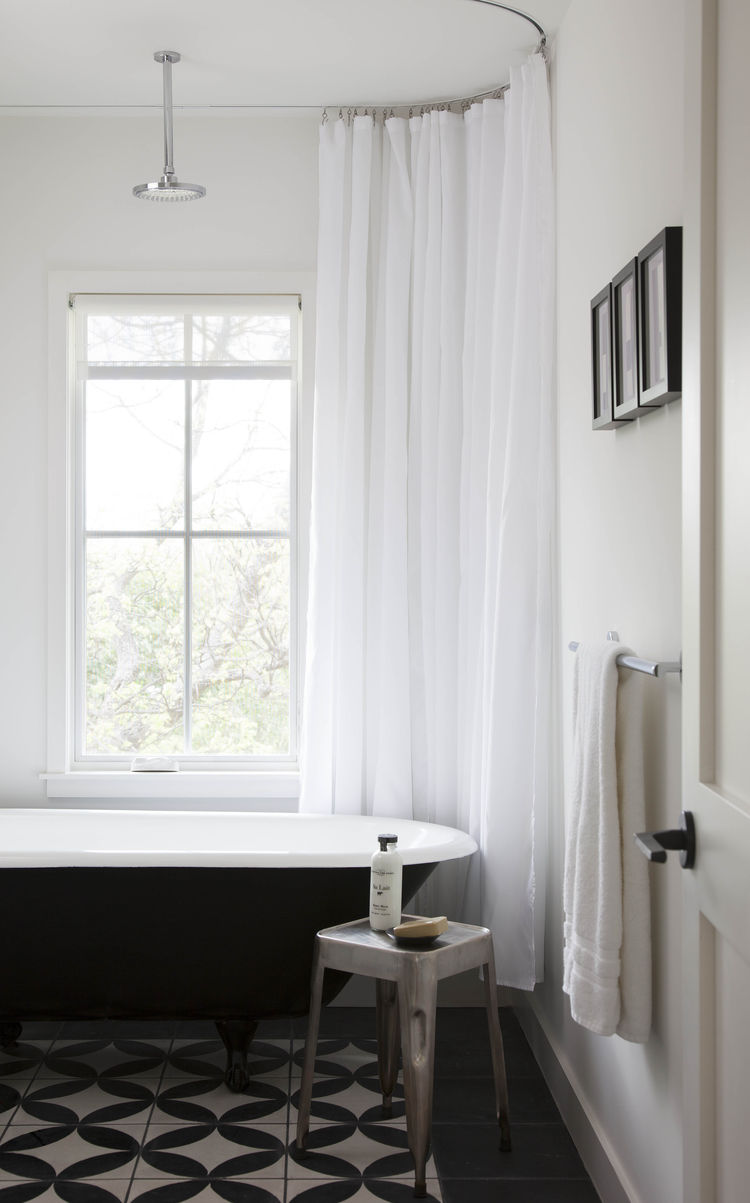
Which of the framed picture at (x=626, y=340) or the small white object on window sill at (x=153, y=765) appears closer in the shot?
the framed picture at (x=626, y=340)

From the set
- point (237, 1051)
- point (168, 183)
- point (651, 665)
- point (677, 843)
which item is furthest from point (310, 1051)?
point (168, 183)

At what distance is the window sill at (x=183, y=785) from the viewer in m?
3.55

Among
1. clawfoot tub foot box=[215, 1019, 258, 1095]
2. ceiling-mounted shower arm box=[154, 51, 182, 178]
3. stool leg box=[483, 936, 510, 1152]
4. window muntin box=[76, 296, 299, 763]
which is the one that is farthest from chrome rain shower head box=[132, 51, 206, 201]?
clawfoot tub foot box=[215, 1019, 258, 1095]

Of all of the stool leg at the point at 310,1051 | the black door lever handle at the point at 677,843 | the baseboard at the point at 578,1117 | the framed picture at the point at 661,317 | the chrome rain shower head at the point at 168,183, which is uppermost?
the chrome rain shower head at the point at 168,183

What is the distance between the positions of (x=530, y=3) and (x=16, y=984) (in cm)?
288

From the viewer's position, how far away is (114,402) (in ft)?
12.1

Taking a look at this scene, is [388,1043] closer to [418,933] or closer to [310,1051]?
[310,1051]

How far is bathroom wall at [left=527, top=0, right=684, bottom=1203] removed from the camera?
6.23ft

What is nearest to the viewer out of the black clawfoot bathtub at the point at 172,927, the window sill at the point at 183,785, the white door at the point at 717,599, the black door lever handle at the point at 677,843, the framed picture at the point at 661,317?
the white door at the point at 717,599

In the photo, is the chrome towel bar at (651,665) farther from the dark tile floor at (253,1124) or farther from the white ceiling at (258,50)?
the white ceiling at (258,50)

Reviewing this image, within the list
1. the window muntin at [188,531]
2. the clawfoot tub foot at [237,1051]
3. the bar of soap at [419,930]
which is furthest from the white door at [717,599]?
the window muntin at [188,531]

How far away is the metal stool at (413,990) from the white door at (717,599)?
1022mm

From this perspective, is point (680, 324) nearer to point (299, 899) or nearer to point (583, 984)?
point (583, 984)

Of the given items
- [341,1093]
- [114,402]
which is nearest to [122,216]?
[114,402]
